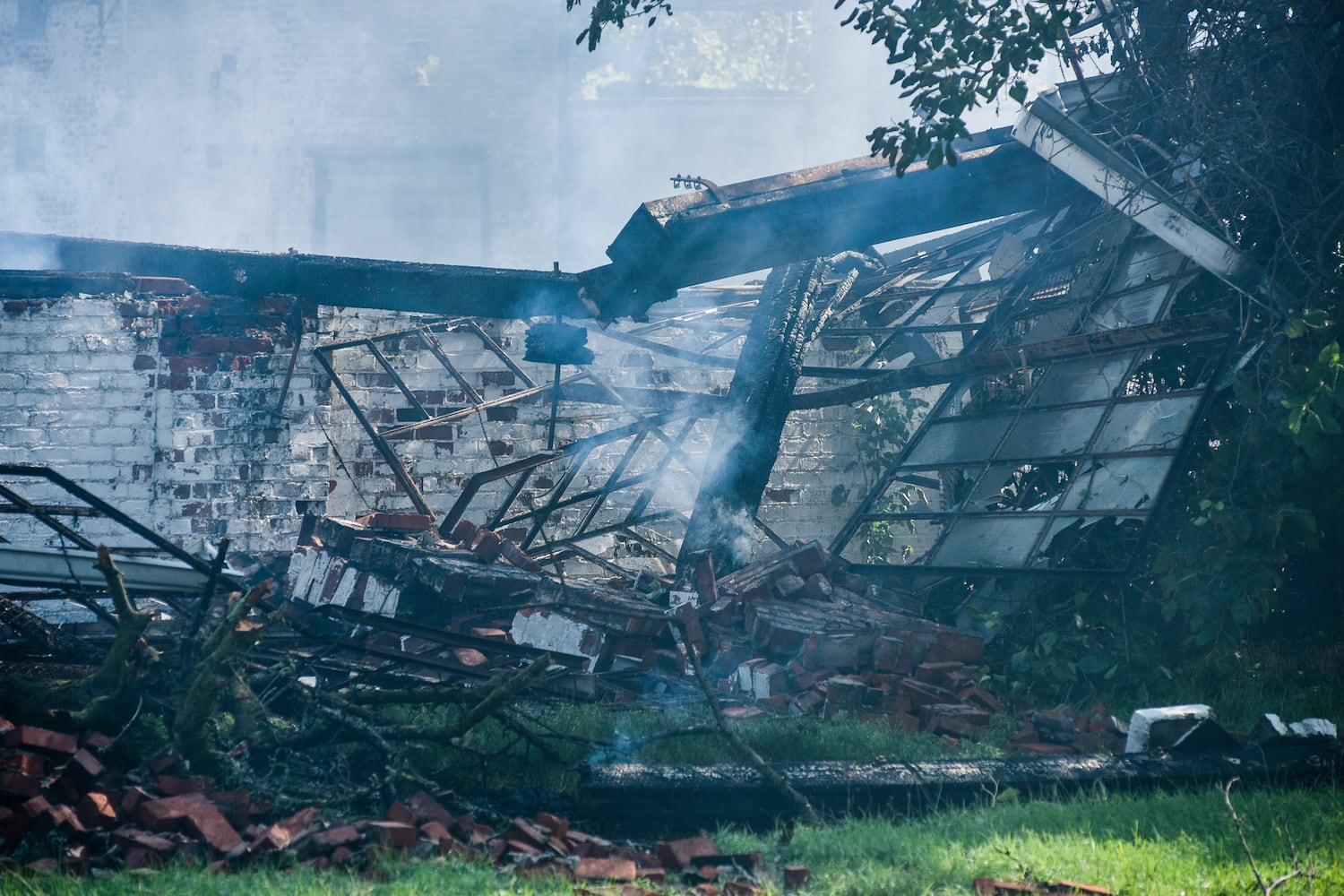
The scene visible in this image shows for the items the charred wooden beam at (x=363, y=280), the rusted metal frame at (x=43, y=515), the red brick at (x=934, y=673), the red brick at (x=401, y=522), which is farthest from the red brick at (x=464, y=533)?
the red brick at (x=934, y=673)

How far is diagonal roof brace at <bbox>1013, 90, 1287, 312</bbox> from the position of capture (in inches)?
226

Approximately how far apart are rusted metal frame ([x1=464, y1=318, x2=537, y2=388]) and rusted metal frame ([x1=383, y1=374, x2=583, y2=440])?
123 millimetres

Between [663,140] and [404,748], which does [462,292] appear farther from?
[663,140]

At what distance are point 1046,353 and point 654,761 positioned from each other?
4.00m

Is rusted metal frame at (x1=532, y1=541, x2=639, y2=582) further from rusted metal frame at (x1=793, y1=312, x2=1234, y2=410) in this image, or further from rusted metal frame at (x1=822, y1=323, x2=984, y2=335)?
rusted metal frame at (x1=822, y1=323, x2=984, y2=335)

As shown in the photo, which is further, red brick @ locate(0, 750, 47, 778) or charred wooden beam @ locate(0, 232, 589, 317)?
charred wooden beam @ locate(0, 232, 589, 317)

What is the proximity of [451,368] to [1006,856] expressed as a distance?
6.27m

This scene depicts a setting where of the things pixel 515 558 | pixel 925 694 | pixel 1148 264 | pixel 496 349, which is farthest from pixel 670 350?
pixel 925 694

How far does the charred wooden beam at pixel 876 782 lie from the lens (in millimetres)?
3768

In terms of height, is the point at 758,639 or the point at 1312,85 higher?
the point at 1312,85

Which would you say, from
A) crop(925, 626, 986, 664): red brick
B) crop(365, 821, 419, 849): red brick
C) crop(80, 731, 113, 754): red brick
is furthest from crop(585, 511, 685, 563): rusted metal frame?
crop(365, 821, 419, 849): red brick

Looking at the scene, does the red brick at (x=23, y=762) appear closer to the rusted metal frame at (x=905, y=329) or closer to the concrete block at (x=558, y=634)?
the concrete block at (x=558, y=634)

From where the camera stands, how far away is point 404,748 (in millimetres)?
4102

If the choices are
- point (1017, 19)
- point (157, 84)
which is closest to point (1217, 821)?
point (1017, 19)
